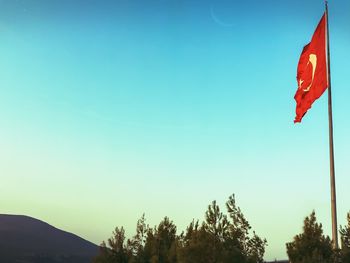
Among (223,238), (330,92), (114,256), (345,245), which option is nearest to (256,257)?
(223,238)

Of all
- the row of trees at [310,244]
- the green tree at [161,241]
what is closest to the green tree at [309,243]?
the row of trees at [310,244]

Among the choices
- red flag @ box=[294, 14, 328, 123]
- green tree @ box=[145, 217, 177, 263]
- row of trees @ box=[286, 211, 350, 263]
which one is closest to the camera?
red flag @ box=[294, 14, 328, 123]

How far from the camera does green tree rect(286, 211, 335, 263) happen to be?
31047 mm

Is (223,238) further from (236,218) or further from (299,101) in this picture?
(299,101)

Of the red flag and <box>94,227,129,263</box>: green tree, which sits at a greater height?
the red flag

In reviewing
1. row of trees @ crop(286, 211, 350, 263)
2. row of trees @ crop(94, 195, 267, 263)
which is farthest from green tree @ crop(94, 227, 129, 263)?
row of trees @ crop(286, 211, 350, 263)

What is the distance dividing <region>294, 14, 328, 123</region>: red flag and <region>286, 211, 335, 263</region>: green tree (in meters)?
10.2

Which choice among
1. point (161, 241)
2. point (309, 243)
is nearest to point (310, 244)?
point (309, 243)

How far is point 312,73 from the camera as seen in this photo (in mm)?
24062

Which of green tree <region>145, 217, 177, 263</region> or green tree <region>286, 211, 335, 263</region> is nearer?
green tree <region>286, 211, 335, 263</region>

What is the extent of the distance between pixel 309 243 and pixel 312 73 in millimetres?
12255

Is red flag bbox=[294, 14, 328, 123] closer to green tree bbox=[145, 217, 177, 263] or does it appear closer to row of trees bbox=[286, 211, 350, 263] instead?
row of trees bbox=[286, 211, 350, 263]

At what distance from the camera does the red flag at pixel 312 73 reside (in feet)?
75.9

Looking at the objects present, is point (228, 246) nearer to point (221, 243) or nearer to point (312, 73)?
point (221, 243)
